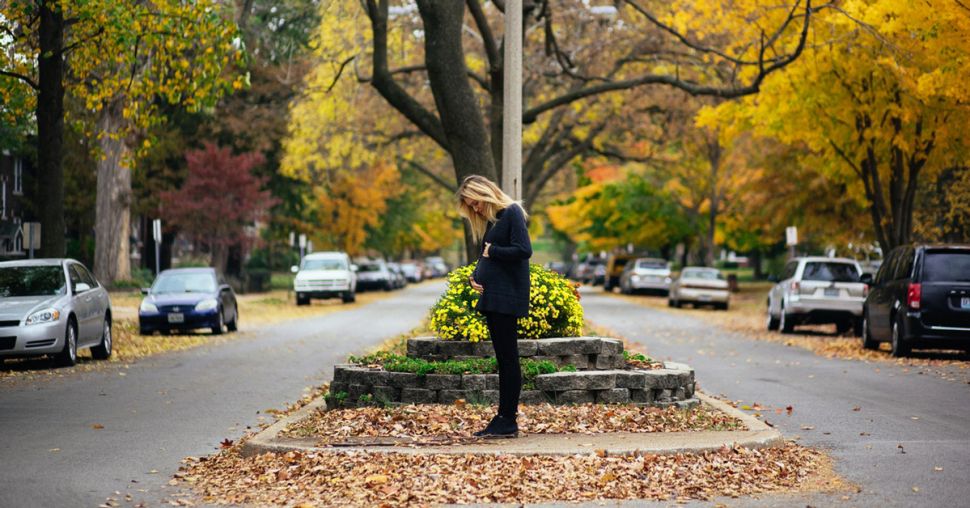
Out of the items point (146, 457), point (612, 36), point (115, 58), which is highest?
point (612, 36)

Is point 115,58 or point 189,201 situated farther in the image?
point 189,201

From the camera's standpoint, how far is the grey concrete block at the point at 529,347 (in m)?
11.9

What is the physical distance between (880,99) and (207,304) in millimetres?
15103

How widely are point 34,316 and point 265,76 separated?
3613 centimetres

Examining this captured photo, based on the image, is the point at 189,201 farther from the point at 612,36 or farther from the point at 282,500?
the point at 282,500

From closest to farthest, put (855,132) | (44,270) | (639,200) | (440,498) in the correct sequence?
1. (440,498)
2. (44,270)
3. (855,132)
4. (639,200)

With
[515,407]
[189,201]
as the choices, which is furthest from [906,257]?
[189,201]

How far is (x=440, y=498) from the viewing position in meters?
8.15

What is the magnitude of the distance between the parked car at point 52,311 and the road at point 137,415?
64 centimetres

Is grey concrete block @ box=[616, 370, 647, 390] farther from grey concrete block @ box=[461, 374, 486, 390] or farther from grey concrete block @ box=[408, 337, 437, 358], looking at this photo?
grey concrete block @ box=[408, 337, 437, 358]

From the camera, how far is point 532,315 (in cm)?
1218

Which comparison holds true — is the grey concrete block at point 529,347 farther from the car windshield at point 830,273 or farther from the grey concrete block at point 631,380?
the car windshield at point 830,273

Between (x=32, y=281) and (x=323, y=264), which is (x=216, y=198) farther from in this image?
(x=32, y=281)

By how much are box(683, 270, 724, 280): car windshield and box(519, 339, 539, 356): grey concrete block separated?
108 ft
